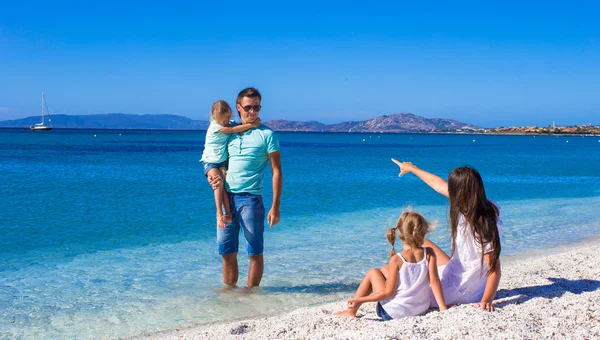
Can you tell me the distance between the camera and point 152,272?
742 cm

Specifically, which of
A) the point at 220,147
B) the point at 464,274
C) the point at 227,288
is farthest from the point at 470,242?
the point at 227,288

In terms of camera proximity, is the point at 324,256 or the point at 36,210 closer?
the point at 324,256

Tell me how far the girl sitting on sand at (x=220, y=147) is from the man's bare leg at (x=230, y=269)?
1.60 ft

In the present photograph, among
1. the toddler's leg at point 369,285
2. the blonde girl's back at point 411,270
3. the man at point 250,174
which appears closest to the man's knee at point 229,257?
the man at point 250,174

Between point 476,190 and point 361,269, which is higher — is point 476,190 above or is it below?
above

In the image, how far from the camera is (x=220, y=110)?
208 inches

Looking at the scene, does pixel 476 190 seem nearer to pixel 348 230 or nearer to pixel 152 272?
pixel 152 272

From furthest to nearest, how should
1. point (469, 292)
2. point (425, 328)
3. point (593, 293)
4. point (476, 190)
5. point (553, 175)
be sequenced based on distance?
point (553, 175) < point (593, 293) < point (469, 292) < point (476, 190) < point (425, 328)

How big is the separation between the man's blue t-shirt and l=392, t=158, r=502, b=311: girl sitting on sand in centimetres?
147

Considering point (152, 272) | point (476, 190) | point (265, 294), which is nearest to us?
point (476, 190)

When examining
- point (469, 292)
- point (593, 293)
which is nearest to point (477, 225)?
point (469, 292)

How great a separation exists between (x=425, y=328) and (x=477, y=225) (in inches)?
36.4

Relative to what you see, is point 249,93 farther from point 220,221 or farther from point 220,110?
point 220,221

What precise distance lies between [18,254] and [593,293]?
7.93 m
